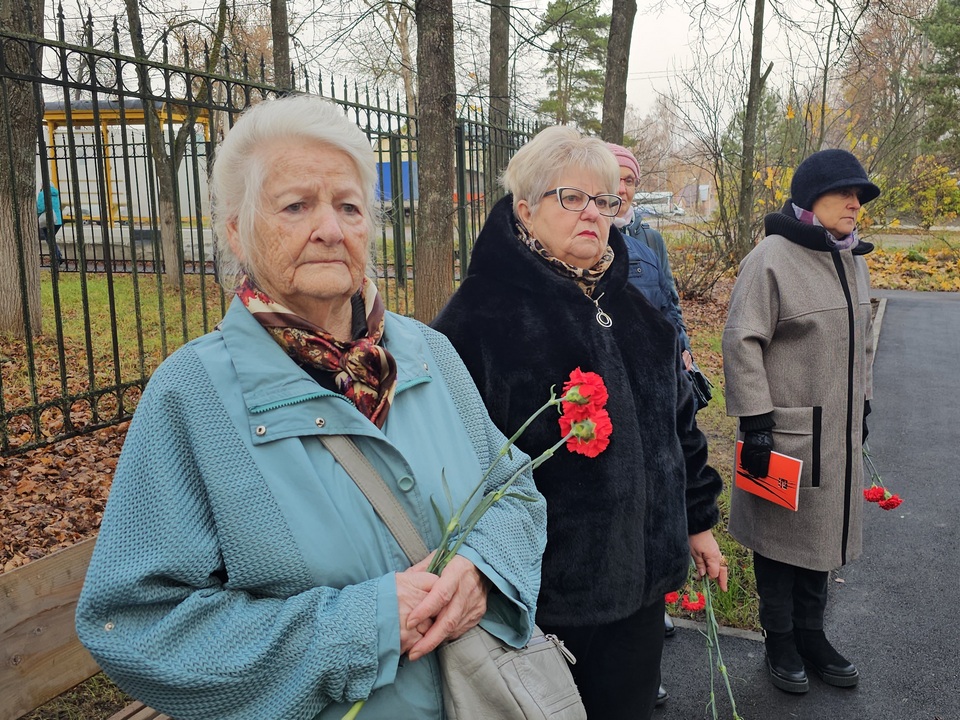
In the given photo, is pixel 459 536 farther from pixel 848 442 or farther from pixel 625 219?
pixel 625 219

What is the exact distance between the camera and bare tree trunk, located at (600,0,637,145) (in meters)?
8.43

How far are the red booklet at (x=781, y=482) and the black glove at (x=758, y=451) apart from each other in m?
0.02

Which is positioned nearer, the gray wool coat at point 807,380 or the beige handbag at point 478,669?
the beige handbag at point 478,669

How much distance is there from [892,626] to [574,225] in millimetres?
2827

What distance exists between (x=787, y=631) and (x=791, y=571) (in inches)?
9.7

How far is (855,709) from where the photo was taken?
317 cm

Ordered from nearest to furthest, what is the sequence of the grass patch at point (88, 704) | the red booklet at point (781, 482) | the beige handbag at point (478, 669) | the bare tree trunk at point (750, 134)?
the beige handbag at point (478, 669), the grass patch at point (88, 704), the red booklet at point (781, 482), the bare tree trunk at point (750, 134)

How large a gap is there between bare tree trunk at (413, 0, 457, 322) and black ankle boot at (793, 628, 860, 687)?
3.25 m

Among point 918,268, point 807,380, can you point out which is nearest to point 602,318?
point 807,380

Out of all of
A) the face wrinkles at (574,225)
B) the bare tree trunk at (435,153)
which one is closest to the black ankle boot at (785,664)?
the face wrinkles at (574,225)

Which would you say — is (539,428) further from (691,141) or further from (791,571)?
(691,141)

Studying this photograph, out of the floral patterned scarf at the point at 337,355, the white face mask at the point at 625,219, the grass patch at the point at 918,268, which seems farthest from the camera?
the grass patch at the point at 918,268

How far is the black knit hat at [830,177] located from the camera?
322cm

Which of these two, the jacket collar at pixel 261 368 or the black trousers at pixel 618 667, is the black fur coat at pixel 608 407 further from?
the jacket collar at pixel 261 368
